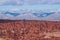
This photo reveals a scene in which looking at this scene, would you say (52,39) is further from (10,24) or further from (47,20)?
(10,24)

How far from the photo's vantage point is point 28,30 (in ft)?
14.4

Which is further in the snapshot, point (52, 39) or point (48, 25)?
point (48, 25)

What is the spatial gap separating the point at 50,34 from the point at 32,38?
415 mm

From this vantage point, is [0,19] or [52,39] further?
[0,19]

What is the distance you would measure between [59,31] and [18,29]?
2.98 feet

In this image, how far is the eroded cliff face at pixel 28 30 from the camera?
→ 13.8 ft

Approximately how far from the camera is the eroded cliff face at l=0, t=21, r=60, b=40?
4203 millimetres

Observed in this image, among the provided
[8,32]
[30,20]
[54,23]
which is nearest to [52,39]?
[54,23]

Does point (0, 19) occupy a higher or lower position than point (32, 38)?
higher

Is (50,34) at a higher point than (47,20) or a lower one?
lower

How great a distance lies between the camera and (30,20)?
434cm

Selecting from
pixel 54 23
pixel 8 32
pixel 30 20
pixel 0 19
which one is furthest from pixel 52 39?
pixel 0 19

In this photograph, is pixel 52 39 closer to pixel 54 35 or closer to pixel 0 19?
pixel 54 35

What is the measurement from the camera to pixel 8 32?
171 inches
